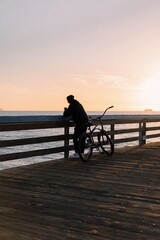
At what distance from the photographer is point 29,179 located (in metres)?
7.24

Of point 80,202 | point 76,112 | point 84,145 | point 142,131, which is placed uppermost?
point 76,112

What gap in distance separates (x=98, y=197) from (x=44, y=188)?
1.09 meters

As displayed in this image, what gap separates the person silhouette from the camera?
9.87m

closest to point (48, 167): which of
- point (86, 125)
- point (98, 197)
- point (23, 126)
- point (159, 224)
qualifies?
point (23, 126)

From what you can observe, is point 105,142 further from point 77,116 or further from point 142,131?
point 142,131

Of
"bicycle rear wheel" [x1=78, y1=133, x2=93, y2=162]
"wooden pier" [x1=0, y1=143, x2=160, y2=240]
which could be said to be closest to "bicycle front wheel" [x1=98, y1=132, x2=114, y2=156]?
"bicycle rear wheel" [x1=78, y1=133, x2=93, y2=162]

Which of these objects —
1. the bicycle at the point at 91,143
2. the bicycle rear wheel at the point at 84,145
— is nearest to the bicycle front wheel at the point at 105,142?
the bicycle at the point at 91,143

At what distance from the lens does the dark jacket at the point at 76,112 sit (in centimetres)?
985

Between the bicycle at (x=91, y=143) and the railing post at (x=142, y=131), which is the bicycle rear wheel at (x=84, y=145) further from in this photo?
the railing post at (x=142, y=131)

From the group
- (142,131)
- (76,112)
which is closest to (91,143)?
(76,112)

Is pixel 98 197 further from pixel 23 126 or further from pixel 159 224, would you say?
pixel 23 126

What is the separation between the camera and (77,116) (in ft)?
32.6

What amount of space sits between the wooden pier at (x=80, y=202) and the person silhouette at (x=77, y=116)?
117cm

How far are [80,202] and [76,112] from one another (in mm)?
4667
